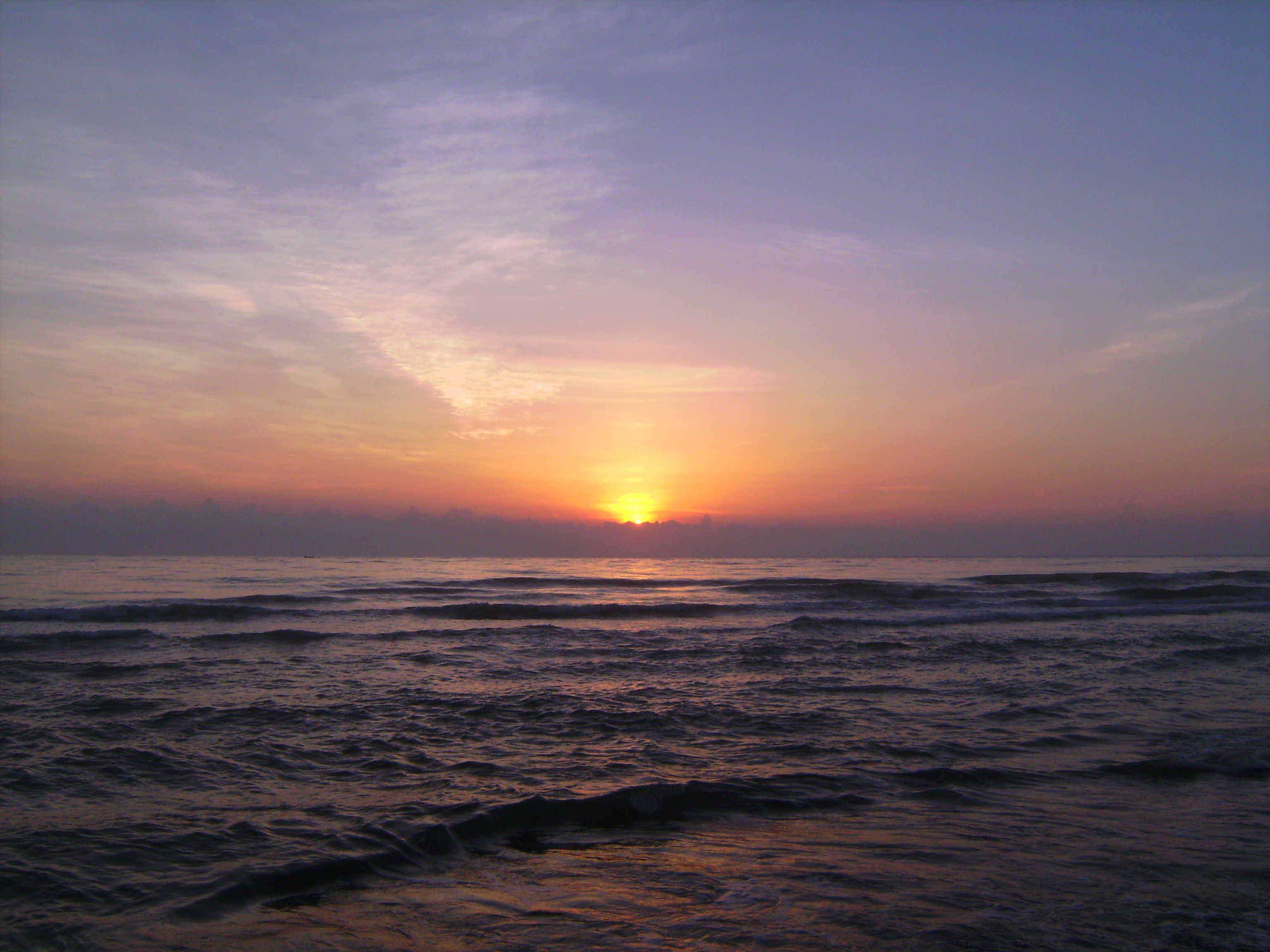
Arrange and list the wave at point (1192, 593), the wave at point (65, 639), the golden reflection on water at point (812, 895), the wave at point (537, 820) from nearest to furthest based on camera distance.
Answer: the golden reflection on water at point (812, 895) < the wave at point (537, 820) < the wave at point (65, 639) < the wave at point (1192, 593)

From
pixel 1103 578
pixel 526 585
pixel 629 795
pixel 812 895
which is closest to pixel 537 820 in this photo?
pixel 629 795

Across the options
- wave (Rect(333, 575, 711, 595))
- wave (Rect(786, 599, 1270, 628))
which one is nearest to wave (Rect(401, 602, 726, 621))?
wave (Rect(786, 599, 1270, 628))

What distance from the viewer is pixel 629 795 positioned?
7887mm

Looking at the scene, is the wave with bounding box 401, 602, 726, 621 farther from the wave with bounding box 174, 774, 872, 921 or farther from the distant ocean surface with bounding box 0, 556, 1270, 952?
the wave with bounding box 174, 774, 872, 921

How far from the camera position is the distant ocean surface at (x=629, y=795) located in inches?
209

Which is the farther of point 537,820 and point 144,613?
point 144,613

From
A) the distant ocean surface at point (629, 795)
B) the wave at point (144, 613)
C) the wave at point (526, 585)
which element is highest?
the distant ocean surface at point (629, 795)

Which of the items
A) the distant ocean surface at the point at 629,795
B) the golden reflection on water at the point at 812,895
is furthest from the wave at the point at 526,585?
the golden reflection on water at the point at 812,895

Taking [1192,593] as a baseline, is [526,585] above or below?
below

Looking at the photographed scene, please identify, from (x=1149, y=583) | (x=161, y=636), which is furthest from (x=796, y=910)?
(x=1149, y=583)

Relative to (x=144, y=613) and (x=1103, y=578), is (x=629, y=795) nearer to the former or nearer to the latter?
(x=144, y=613)

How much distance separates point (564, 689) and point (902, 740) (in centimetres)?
615

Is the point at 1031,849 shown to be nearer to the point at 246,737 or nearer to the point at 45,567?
the point at 246,737

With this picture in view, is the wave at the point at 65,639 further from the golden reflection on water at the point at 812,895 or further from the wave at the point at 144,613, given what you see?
the golden reflection on water at the point at 812,895
